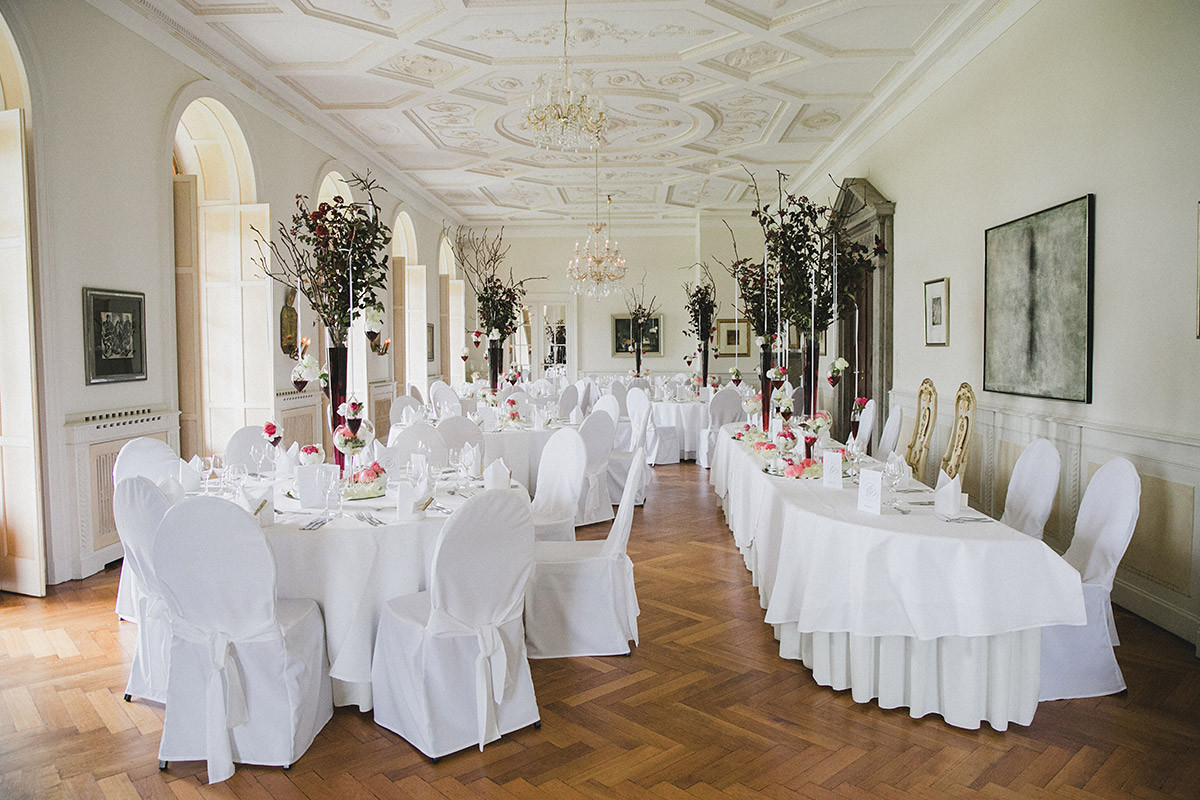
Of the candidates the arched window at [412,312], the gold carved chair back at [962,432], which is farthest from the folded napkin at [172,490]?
the arched window at [412,312]

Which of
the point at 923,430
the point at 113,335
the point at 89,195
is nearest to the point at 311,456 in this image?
the point at 113,335

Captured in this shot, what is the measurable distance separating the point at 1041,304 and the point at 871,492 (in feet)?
9.00

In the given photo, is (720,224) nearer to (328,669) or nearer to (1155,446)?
(1155,446)

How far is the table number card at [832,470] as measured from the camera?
13.7ft

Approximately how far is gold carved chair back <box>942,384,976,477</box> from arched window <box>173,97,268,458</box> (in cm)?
565

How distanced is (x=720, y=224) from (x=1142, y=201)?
34.9 ft

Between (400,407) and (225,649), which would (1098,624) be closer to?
(225,649)

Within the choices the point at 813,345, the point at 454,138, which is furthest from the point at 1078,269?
the point at 454,138

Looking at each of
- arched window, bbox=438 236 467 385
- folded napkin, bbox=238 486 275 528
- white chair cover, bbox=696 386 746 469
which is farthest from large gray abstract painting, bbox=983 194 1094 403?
arched window, bbox=438 236 467 385

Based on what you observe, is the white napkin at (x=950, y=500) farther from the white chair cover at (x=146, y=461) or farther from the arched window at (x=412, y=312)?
the arched window at (x=412, y=312)

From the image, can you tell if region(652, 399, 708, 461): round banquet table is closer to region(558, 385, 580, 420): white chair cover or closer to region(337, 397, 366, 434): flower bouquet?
region(558, 385, 580, 420): white chair cover

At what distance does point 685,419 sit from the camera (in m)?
10.6

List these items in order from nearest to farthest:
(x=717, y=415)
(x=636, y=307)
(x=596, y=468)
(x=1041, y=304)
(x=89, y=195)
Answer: (x=89, y=195) → (x=1041, y=304) → (x=596, y=468) → (x=717, y=415) → (x=636, y=307)

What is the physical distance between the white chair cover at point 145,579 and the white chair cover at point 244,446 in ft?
4.45
